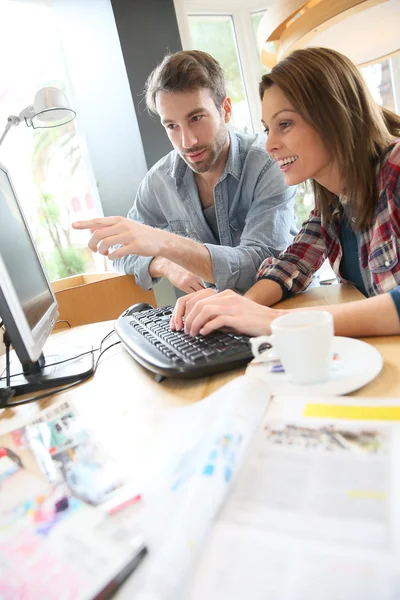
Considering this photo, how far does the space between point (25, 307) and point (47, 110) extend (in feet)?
2.37

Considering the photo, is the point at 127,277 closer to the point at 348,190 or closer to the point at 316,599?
the point at 348,190

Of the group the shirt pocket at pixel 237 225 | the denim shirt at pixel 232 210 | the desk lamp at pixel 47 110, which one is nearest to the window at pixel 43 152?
the denim shirt at pixel 232 210

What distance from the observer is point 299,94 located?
3.34 feet

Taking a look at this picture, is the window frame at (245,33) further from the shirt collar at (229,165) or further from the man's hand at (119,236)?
the man's hand at (119,236)

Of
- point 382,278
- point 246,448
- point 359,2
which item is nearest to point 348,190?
point 382,278

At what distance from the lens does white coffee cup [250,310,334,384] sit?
0.53 metres

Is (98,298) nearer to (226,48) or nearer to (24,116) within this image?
(24,116)

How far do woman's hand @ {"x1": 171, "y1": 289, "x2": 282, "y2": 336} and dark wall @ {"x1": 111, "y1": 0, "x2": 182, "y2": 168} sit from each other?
1.62 metres

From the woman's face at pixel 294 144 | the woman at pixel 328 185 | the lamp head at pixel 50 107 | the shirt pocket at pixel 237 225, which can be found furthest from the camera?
the shirt pocket at pixel 237 225

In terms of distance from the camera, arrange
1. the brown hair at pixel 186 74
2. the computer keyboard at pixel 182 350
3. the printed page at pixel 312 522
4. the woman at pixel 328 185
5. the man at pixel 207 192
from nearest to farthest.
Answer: the printed page at pixel 312 522
the computer keyboard at pixel 182 350
the woman at pixel 328 185
the man at pixel 207 192
the brown hair at pixel 186 74

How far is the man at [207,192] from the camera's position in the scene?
136 cm

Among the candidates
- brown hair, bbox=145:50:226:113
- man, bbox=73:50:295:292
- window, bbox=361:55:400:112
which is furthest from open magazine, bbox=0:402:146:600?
window, bbox=361:55:400:112

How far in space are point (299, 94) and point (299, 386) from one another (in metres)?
0.73

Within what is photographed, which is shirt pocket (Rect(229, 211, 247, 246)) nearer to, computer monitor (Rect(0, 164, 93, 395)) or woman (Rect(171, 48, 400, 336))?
woman (Rect(171, 48, 400, 336))
